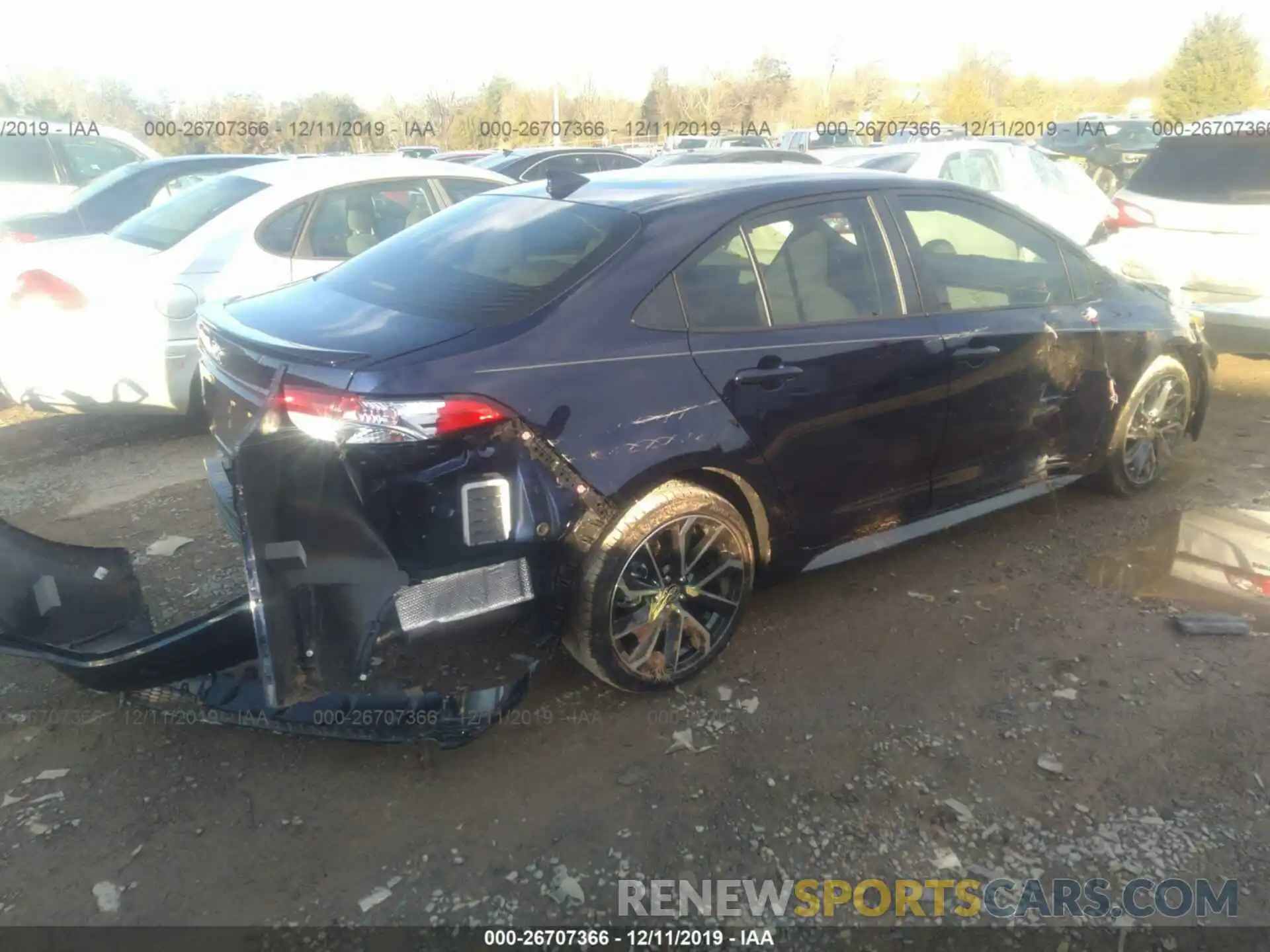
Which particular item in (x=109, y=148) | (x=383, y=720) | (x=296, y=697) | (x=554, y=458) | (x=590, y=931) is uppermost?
(x=109, y=148)

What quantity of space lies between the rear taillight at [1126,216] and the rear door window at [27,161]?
33.8 feet

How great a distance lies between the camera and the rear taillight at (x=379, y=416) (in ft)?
8.26

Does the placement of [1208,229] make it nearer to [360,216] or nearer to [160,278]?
[360,216]

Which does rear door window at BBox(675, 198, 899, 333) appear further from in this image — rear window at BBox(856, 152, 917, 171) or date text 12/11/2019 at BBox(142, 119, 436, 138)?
date text 12/11/2019 at BBox(142, 119, 436, 138)

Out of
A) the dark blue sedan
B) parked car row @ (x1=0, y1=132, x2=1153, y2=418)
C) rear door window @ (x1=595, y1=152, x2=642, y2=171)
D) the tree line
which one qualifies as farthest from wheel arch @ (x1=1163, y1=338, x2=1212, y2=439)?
the tree line

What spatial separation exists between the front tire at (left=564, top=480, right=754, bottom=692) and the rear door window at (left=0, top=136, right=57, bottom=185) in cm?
974

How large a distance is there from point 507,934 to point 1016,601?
256 centimetres

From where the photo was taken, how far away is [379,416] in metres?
2.51

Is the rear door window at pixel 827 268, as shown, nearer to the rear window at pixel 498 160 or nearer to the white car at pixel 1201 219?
the white car at pixel 1201 219

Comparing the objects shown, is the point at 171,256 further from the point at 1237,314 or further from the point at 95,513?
the point at 1237,314

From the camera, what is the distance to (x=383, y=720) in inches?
108

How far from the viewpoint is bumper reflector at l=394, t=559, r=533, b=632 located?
266 cm

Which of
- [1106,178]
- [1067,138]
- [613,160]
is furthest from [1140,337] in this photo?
[1067,138]

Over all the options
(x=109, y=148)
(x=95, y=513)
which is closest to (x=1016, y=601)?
(x=95, y=513)
